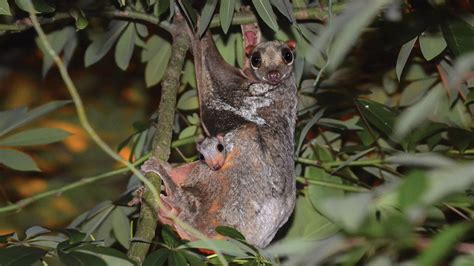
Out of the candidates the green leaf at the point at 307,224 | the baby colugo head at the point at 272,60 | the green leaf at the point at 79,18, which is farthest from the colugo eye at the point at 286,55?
the green leaf at the point at 79,18

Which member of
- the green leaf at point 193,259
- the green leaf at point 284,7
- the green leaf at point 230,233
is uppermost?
the green leaf at point 284,7

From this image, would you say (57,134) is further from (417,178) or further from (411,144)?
(417,178)

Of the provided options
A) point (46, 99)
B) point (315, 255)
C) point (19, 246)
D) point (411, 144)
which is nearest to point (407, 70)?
point (411, 144)

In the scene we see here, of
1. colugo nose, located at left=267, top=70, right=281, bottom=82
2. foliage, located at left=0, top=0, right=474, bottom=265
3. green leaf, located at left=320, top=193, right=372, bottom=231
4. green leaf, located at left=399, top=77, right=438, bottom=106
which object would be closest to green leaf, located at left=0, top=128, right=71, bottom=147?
foliage, located at left=0, top=0, right=474, bottom=265

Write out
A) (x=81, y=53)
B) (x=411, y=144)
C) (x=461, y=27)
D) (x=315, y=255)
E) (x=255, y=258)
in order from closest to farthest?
(x=315, y=255) → (x=255, y=258) → (x=461, y=27) → (x=411, y=144) → (x=81, y=53)

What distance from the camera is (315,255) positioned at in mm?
1111

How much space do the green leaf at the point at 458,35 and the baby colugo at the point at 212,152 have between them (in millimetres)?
745

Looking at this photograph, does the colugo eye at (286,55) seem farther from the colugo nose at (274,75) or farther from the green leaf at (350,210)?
the green leaf at (350,210)

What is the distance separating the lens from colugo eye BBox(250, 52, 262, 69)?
8.91 feet

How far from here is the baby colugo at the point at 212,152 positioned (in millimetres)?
2379

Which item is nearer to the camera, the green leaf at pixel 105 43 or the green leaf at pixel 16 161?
the green leaf at pixel 16 161

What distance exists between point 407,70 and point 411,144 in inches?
21.0

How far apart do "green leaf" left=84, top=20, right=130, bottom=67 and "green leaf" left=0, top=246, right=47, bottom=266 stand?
1104 millimetres

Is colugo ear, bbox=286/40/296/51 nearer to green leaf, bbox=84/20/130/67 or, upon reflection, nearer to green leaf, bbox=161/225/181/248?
green leaf, bbox=84/20/130/67
